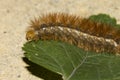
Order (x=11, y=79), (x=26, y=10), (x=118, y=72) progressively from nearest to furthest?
1. (x=118, y=72)
2. (x=11, y=79)
3. (x=26, y=10)

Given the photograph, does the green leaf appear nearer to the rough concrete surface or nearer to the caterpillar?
the caterpillar

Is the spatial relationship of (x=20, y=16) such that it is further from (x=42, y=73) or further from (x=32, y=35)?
(x=42, y=73)

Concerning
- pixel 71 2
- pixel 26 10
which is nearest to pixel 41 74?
pixel 26 10

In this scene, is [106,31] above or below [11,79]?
above

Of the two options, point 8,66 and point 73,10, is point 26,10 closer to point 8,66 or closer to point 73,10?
point 73,10

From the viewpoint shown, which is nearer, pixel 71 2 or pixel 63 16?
pixel 63 16

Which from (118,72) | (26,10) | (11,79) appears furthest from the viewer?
(26,10)

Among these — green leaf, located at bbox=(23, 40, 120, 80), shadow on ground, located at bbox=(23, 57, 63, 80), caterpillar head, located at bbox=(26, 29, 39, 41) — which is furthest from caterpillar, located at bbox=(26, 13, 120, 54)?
shadow on ground, located at bbox=(23, 57, 63, 80)

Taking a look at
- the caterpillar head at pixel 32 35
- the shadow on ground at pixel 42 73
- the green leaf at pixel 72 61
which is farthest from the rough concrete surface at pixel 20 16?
the green leaf at pixel 72 61
